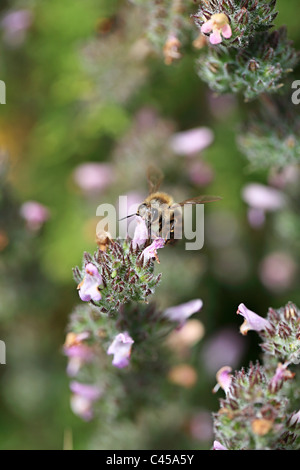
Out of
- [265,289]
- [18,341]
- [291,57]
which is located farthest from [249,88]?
[18,341]

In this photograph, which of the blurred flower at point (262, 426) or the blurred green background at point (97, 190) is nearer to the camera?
the blurred flower at point (262, 426)

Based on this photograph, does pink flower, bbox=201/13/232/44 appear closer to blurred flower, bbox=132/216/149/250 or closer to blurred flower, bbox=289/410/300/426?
blurred flower, bbox=132/216/149/250

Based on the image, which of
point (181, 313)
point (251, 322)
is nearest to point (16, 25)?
point (181, 313)

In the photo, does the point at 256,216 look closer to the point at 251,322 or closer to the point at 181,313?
the point at 181,313

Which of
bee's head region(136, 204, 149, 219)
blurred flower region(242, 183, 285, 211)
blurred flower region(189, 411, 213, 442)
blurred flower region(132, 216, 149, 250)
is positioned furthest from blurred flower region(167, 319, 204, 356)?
blurred flower region(132, 216, 149, 250)

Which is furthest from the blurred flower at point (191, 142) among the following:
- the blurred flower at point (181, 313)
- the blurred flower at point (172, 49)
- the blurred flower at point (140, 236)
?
the blurred flower at point (140, 236)

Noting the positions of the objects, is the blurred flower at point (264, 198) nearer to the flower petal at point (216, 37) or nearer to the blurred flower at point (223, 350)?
the blurred flower at point (223, 350)

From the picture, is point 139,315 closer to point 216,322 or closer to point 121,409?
point 121,409
